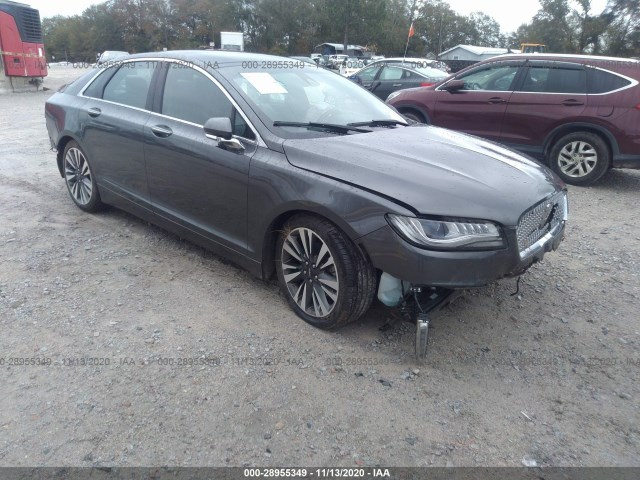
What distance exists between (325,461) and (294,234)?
1.43 meters

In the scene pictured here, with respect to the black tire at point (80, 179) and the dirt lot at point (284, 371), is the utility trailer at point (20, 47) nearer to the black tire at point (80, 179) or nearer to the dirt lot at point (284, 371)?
the black tire at point (80, 179)

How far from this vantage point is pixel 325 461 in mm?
2373

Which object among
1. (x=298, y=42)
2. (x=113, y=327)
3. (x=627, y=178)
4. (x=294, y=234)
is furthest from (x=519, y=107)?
(x=298, y=42)

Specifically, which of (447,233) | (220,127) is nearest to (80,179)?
(220,127)

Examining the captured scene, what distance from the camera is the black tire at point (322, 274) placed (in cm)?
304

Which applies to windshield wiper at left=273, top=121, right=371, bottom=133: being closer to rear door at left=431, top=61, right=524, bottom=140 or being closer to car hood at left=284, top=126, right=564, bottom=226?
car hood at left=284, top=126, right=564, bottom=226

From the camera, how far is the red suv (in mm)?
6551

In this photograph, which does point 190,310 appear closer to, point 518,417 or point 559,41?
point 518,417

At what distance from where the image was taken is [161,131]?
4.09m

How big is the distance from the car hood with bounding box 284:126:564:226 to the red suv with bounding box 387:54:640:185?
12.2ft

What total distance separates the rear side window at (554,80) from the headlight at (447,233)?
5.21 m

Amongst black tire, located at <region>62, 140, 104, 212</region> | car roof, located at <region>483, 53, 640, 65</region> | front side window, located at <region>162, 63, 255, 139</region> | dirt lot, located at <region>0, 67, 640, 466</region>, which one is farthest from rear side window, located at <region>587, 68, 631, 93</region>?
black tire, located at <region>62, 140, 104, 212</region>

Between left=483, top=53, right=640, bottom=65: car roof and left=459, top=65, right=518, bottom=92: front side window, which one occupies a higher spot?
left=483, top=53, right=640, bottom=65: car roof

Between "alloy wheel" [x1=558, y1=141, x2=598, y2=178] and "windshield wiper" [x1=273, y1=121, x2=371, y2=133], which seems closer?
"windshield wiper" [x1=273, y1=121, x2=371, y2=133]
